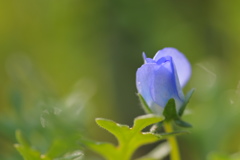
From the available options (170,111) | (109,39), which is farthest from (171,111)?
(109,39)

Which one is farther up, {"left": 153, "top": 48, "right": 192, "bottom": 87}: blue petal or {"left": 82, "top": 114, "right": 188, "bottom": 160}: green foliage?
{"left": 153, "top": 48, "right": 192, "bottom": 87}: blue petal

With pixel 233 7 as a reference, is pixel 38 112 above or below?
below

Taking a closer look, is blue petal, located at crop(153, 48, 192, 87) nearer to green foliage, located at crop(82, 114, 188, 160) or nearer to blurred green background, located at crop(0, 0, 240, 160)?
green foliage, located at crop(82, 114, 188, 160)

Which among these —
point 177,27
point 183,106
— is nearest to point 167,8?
point 177,27

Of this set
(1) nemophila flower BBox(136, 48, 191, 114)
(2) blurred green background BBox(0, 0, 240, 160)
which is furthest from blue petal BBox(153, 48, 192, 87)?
(2) blurred green background BBox(0, 0, 240, 160)

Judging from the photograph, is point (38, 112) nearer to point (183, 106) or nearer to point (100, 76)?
point (183, 106)

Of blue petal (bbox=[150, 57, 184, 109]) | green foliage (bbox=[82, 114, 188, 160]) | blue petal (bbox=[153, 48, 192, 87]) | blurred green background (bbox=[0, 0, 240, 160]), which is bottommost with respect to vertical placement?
green foliage (bbox=[82, 114, 188, 160])

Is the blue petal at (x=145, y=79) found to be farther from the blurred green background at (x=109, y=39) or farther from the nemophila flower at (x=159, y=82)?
the blurred green background at (x=109, y=39)
